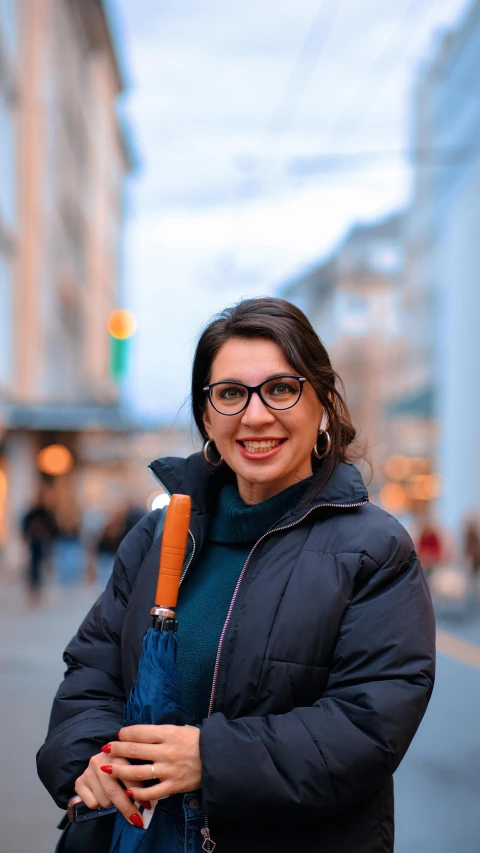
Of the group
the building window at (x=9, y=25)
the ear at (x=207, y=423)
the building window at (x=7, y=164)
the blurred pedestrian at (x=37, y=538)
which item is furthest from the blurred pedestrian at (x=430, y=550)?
the building window at (x=9, y=25)

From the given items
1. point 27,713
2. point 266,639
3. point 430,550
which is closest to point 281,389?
point 266,639

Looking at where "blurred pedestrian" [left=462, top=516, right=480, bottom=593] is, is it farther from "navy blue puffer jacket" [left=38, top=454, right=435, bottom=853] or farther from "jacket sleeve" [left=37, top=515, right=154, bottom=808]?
"navy blue puffer jacket" [left=38, top=454, right=435, bottom=853]

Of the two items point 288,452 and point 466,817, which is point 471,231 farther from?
point 288,452

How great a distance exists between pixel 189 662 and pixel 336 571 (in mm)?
373

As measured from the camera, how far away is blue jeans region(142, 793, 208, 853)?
2.13 meters

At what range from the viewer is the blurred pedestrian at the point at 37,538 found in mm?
17125

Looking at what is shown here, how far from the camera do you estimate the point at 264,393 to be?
232cm

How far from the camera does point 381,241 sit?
86188 mm

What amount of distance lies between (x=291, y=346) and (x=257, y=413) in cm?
17

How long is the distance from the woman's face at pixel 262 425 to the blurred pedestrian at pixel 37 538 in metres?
14.7

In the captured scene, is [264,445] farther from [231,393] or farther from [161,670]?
[161,670]

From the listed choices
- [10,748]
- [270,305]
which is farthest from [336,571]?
[10,748]

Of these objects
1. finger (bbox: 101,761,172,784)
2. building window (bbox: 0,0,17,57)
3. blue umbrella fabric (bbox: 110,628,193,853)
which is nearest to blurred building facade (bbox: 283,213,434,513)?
building window (bbox: 0,0,17,57)

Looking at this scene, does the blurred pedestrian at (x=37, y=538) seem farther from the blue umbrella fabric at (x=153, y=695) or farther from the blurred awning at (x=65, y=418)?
the blue umbrella fabric at (x=153, y=695)
